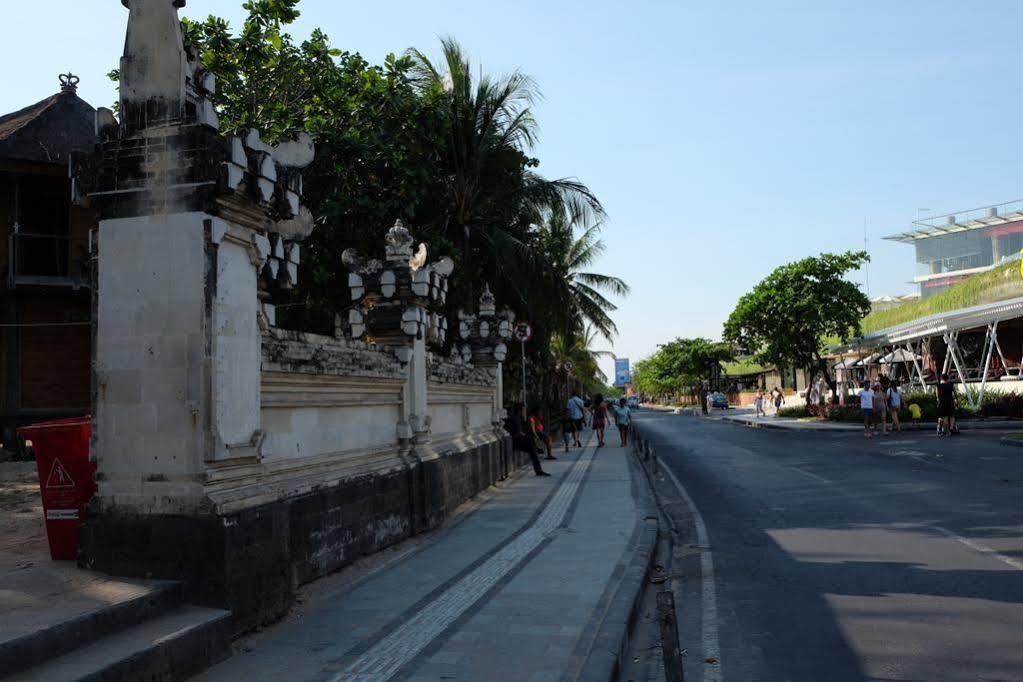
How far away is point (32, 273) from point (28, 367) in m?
2.25

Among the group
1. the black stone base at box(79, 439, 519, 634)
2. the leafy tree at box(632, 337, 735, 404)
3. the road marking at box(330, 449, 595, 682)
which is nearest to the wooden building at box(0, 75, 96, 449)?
the road marking at box(330, 449, 595, 682)

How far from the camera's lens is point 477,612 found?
6062 mm

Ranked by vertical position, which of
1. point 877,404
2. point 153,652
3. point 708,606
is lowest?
point 708,606

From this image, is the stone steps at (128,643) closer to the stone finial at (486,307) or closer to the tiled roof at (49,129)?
the stone finial at (486,307)

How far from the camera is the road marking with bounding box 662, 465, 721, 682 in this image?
16.7ft

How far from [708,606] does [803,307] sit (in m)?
33.0

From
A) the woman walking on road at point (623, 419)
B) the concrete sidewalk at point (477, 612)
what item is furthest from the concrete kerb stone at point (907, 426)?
the concrete sidewalk at point (477, 612)

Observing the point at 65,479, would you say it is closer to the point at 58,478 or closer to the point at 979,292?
the point at 58,478

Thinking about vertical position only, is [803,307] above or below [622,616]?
above

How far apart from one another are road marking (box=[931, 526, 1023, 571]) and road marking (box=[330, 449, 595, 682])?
434cm

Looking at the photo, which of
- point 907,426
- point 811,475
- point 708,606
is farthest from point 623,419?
point 708,606

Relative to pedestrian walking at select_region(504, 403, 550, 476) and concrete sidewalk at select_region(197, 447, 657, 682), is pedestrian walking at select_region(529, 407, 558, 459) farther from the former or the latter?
concrete sidewalk at select_region(197, 447, 657, 682)

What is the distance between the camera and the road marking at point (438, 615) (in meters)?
4.79

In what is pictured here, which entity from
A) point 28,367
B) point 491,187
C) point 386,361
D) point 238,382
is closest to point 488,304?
point 491,187
